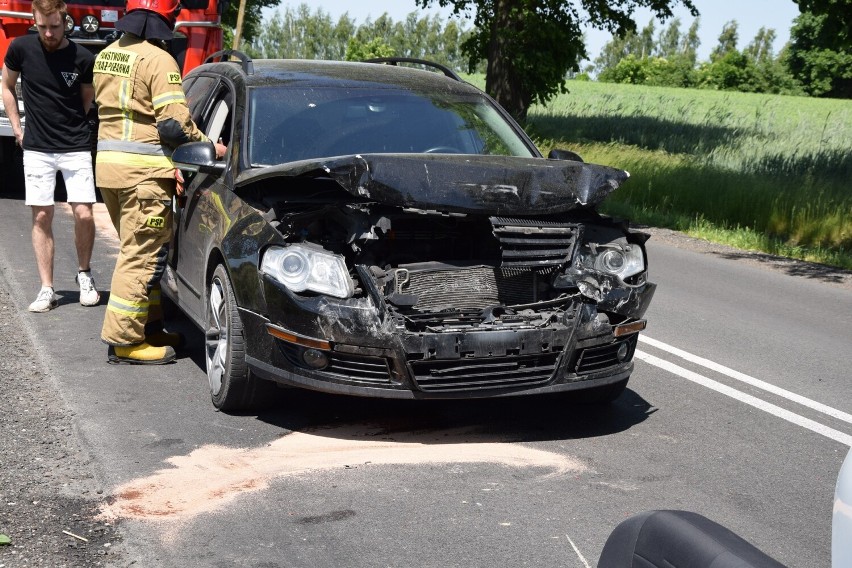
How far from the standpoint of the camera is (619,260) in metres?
5.69

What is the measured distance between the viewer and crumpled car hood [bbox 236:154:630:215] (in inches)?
206

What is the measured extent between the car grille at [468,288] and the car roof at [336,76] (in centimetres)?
181

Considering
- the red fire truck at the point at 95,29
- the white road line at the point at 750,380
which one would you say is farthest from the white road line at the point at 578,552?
the red fire truck at the point at 95,29

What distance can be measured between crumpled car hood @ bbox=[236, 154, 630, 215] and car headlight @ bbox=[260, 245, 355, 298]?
1.09 feet

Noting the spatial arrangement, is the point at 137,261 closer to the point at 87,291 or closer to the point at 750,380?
the point at 87,291

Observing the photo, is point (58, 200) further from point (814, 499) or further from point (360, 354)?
point (814, 499)

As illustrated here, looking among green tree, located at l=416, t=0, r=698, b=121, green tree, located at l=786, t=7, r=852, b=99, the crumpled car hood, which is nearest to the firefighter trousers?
the crumpled car hood

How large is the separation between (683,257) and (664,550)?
11.1 meters

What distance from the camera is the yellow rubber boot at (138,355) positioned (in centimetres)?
664

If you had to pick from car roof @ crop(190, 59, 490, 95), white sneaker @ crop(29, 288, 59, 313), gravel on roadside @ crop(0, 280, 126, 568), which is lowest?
white sneaker @ crop(29, 288, 59, 313)

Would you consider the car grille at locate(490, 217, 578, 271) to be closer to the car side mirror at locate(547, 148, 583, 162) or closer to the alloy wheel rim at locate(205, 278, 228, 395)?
the car side mirror at locate(547, 148, 583, 162)

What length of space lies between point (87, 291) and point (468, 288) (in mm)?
3808

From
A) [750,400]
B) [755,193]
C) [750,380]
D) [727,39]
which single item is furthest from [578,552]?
[727,39]

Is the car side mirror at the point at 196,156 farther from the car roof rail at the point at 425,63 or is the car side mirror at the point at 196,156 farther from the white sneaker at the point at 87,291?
the white sneaker at the point at 87,291
